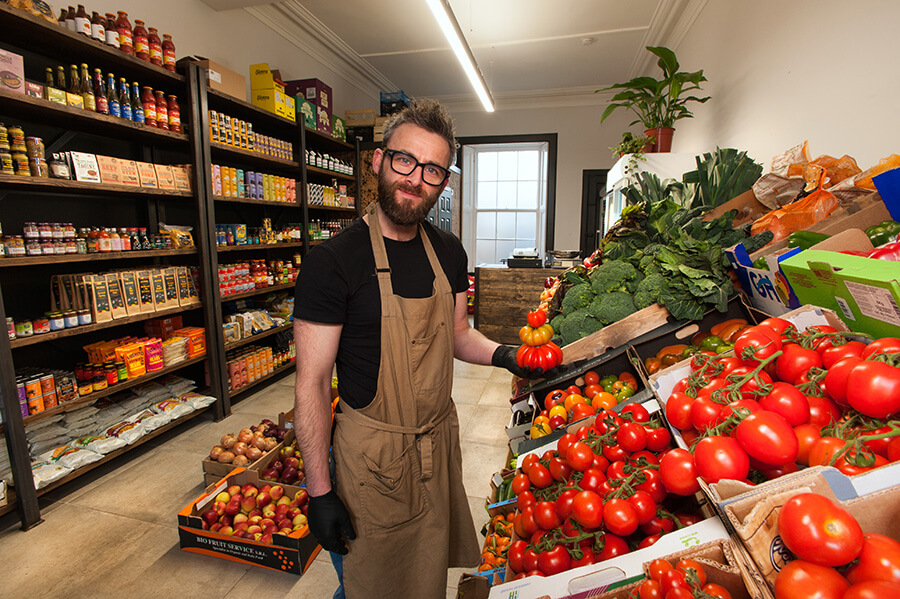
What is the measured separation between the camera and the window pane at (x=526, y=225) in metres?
9.59

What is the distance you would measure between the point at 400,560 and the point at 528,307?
3.99 metres

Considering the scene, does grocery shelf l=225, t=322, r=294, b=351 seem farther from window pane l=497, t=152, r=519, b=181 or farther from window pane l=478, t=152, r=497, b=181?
window pane l=497, t=152, r=519, b=181

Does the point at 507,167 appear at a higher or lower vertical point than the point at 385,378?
higher

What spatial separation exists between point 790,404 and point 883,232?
988 mm

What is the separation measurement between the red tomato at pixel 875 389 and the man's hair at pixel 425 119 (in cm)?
110

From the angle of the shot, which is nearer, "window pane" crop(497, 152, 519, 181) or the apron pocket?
the apron pocket

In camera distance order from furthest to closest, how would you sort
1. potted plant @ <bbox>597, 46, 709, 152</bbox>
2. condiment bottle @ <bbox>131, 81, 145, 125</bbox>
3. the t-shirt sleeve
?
potted plant @ <bbox>597, 46, 709, 152</bbox>
condiment bottle @ <bbox>131, 81, 145, 125</bbox>
the t-shirt sleeve

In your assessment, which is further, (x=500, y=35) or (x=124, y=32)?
(x=500, y=35)

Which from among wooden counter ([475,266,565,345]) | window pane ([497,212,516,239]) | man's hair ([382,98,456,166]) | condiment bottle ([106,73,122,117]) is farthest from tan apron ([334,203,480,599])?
window pane ([497,212,516,239])

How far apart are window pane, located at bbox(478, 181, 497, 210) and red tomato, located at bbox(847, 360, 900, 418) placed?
927cm

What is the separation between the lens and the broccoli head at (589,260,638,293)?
6.77 feet

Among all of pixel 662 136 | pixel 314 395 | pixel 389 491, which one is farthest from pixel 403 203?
pixel 662 136

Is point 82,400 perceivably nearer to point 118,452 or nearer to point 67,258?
point 118,452

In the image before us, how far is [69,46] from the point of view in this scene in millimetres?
2527
